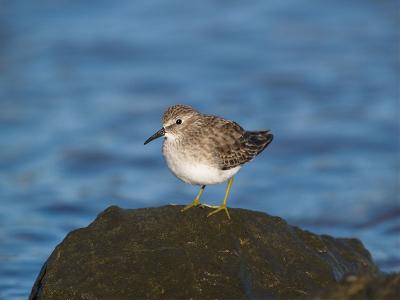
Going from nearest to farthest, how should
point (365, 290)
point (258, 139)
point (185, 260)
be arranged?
1. point (365, 290)
2. point (185, 260)
3. point (258, 139)

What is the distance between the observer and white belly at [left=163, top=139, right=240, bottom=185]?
907 cm

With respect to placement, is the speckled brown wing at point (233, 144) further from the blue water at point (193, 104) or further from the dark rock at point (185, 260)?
the blue water at point (193, 104)

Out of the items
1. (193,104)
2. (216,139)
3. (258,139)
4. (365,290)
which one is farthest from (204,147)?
(193,104)

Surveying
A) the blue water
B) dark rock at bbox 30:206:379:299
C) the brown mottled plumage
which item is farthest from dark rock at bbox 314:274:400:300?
the blue water

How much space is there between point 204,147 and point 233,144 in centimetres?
40

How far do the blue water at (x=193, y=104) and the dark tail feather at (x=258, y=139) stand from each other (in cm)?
280

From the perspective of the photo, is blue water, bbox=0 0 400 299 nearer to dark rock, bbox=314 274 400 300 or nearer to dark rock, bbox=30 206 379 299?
dark rock, bbox=30 206 379 299

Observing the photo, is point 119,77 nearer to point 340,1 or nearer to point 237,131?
point 340,1

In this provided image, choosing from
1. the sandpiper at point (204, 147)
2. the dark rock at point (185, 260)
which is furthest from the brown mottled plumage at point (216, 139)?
the dark rock at point (185, 260)

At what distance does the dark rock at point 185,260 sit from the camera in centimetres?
801

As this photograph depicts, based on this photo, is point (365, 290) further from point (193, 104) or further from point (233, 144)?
point (193, 104)

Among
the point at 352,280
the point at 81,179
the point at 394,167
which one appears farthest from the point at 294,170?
the point at 352,280

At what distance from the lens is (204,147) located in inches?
368

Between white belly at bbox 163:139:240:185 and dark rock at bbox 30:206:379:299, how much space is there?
336 millimetres
